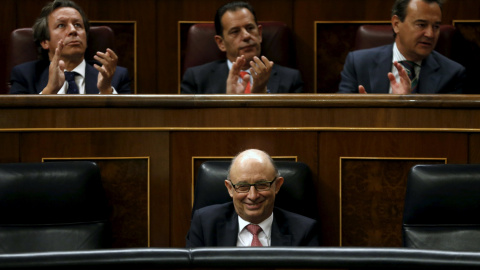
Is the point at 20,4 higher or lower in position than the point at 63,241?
higher

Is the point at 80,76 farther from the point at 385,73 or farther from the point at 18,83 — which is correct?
the point at 385,73

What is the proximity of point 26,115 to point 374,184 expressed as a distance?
61cm

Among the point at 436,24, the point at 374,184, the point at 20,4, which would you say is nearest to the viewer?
the point at 374,184

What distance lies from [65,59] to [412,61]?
0.77 meters

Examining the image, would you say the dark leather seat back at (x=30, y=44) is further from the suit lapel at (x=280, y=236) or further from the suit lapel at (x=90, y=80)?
the suit lapel at (x=280, y=236)

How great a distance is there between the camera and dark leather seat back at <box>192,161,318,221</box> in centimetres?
116

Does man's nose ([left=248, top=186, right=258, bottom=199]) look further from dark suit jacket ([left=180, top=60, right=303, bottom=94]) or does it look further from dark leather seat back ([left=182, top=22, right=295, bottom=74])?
dark leather seat back ([left=182, top=22, right=295, bottom=74])

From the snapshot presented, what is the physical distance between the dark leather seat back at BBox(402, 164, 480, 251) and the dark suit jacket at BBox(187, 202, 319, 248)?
0.15 meters

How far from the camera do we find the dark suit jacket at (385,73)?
1515 mm

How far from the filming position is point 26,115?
49.1 inches

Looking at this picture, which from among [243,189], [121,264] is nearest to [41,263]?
[121,264]

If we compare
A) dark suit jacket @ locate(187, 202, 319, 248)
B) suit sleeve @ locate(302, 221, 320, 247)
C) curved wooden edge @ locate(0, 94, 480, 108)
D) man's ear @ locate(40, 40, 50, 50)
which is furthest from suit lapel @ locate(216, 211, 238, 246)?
man's ear @ locate(40, 40, 50, 50)

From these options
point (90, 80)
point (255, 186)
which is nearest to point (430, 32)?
point (255, 186)

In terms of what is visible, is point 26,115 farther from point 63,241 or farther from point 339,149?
point 339,149
